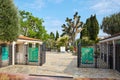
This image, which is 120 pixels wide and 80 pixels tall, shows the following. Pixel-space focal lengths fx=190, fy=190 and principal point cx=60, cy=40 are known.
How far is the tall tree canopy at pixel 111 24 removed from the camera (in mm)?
42853

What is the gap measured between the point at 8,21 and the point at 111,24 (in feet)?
112

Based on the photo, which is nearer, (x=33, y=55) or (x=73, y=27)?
(x=33, y=55)

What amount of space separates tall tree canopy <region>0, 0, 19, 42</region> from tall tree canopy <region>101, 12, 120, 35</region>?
32.3 meters

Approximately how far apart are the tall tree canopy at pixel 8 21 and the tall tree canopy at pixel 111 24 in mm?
32312

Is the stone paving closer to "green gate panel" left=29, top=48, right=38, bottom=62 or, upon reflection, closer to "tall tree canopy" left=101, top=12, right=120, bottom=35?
"green gate panel" left=29, top=48, right=38, bottom=62

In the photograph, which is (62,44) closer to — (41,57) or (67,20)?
(67,20)

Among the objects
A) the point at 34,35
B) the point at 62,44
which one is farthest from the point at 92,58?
the point at 34,35

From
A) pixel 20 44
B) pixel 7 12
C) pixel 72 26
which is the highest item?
pixel 72 26

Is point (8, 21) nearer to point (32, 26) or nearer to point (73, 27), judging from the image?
point (32, 26)

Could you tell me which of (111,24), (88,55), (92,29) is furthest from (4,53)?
(92,29)

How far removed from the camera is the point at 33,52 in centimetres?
1789

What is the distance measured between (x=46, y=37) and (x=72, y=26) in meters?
9.74

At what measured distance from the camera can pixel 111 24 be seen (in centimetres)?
4362

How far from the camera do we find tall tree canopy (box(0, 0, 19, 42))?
499 inches
